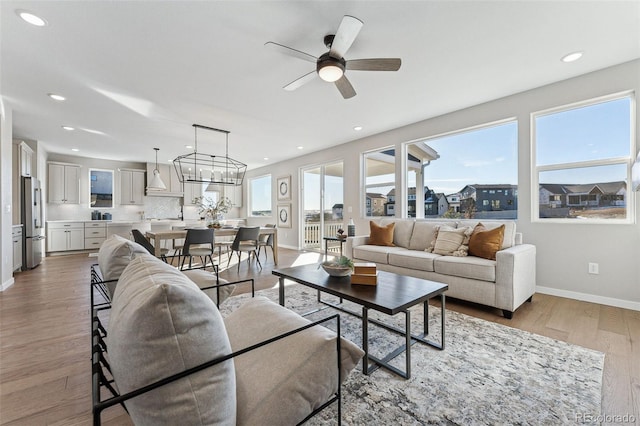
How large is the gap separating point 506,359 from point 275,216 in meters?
6.67

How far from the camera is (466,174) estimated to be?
4113mm

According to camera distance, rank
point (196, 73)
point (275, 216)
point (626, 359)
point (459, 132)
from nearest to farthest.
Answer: point (626, 359)
point (196, 73)
point (459, 132)
point (275, 216)

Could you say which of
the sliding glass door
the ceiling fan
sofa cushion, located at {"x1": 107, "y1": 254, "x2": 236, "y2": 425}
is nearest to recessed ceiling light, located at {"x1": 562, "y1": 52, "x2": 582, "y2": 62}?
the ceiling fan

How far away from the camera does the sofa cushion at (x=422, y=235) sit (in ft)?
12.2

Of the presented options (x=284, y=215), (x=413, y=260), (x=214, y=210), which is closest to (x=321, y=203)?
(x=284, y=215)

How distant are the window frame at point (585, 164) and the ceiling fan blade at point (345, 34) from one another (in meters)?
2.78

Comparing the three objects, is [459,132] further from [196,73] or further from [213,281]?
[213,281]

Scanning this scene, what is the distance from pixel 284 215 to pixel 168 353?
696 cm

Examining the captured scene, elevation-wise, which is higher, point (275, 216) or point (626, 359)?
point (275, 216)

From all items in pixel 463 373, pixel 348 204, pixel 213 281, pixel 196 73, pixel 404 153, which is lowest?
pixel 463 373

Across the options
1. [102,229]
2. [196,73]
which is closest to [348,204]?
[196,73]

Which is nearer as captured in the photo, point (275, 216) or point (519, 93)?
point (519, 93)

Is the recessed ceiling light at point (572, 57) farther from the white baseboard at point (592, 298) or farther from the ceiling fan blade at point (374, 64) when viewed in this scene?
the white baseboard at point (592, 298)

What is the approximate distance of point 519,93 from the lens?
344cm
